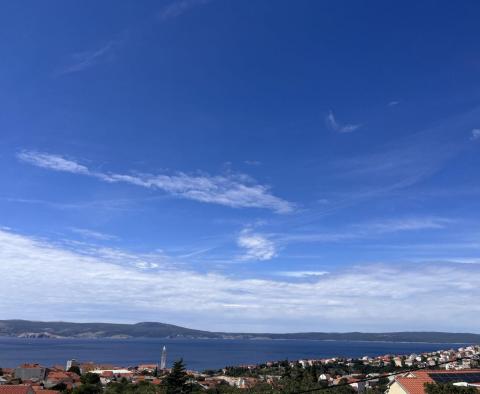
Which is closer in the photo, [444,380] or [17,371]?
[444,380]

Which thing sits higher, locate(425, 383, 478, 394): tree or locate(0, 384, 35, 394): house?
locate(425, 383, 478, 394): tree

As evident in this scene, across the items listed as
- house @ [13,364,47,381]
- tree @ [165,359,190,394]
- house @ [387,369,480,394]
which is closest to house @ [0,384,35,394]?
tree @ [165,359,190,394]

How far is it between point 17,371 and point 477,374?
174 ft

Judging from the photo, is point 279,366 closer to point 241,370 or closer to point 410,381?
point 241,370

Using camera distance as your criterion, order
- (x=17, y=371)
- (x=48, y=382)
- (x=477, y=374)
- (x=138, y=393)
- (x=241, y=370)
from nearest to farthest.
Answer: (x=477, y=374) < (x=138, y=393) < (x=48, y=382) < (x=17, y=371) < (x=241, y=370)

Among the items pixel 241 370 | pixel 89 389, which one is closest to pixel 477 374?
pixel 89 389

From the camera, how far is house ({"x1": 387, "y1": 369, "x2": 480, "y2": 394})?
22.6 meters

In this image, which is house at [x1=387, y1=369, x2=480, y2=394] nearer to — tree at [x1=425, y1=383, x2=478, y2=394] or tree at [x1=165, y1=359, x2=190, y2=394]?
tree at [x1=425, y1=383, x2=478, y2=394]

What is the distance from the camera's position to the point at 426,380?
23922 mm

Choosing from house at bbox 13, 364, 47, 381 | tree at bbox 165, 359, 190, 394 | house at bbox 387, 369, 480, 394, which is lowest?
house at bbox 13, 364, 47, 381

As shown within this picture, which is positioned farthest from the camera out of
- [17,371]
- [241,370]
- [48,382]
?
[241,370]

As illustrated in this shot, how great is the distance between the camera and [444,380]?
80.6 feet

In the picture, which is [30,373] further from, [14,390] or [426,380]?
[426,380]

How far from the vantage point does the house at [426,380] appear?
2262cm
